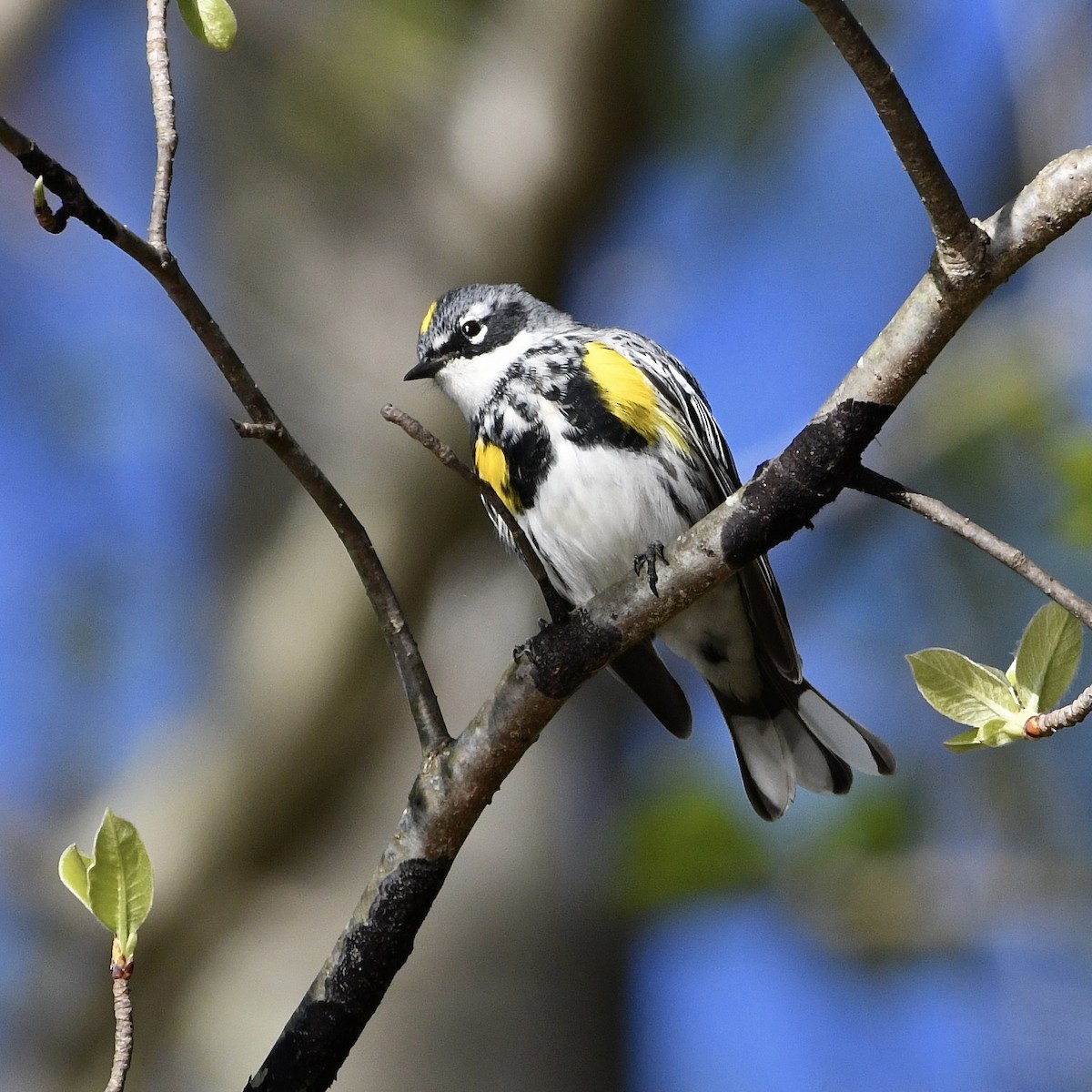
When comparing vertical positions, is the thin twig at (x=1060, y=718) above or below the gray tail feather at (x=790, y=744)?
below

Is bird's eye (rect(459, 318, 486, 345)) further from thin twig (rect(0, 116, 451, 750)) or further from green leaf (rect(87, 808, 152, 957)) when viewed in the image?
green leaf (rect(87, 808, 152, 957))

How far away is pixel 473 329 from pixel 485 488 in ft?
6.65

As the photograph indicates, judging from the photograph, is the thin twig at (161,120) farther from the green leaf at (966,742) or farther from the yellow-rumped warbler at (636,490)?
the yellow-rumped warbler at (636,490)

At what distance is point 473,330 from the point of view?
3914mm

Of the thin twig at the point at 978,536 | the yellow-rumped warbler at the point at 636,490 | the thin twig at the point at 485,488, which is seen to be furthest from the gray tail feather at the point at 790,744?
the thin twig at the point at 978,536

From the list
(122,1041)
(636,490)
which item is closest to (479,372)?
(636,490)

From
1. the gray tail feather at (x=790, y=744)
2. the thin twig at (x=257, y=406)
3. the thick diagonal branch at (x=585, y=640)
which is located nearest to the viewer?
the thin twig at (x=257, y=406)

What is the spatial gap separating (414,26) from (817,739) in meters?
3.59

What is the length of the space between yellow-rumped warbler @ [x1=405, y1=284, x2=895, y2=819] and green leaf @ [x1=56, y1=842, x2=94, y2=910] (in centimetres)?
186

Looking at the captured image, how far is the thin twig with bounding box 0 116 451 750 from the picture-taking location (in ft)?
5.17

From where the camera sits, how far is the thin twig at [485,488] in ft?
5.65

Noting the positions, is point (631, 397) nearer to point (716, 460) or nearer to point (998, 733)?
point (716, 460)

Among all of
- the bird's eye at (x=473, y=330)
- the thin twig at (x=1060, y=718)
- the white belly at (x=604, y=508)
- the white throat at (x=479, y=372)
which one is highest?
the bird's eye at (x=473, y=330)

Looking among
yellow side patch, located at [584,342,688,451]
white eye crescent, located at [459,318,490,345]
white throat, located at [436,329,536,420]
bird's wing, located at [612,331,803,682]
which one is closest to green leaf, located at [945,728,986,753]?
bird's wing, located at [612,331,803,682]
